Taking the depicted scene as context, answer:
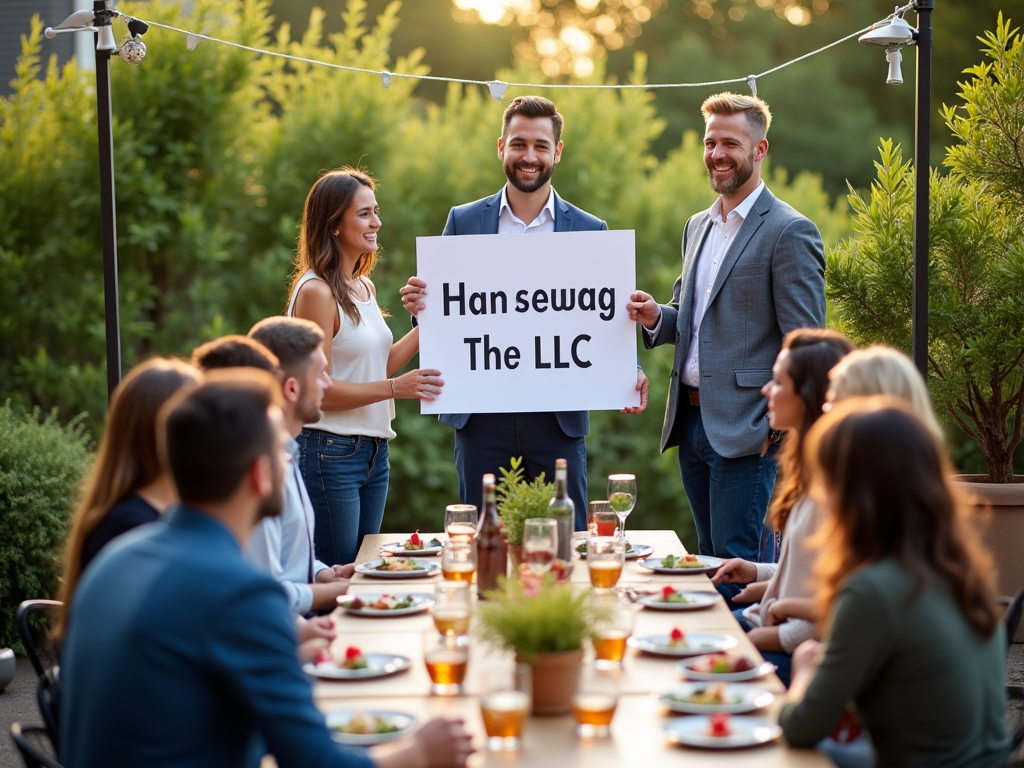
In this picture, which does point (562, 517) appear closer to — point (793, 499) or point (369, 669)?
point (793, 499)

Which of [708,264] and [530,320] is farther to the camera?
[708,264]

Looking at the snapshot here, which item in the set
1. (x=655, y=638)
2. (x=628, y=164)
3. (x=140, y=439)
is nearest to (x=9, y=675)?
(x=140, y=439)

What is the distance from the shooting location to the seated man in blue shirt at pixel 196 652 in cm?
176

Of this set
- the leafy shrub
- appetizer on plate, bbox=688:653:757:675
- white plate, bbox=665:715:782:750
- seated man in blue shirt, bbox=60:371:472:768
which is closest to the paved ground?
the leafy shrub

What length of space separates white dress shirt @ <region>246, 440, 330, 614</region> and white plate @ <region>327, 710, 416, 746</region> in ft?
2.99

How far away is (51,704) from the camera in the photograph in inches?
101

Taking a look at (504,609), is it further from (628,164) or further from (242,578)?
(628,164)

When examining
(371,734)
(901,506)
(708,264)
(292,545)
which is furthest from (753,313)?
(371,734)

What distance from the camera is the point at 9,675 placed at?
5008 millimetres

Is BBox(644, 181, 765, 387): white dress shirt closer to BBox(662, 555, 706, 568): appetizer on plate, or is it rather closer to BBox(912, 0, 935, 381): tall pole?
BBox(912, 0, 935, 381): tall pole

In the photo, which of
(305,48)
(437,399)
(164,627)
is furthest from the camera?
(305,48)

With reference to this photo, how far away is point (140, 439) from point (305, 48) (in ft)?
19.5

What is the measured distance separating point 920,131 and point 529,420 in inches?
79.9

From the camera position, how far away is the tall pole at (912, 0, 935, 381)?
4.77 metres
